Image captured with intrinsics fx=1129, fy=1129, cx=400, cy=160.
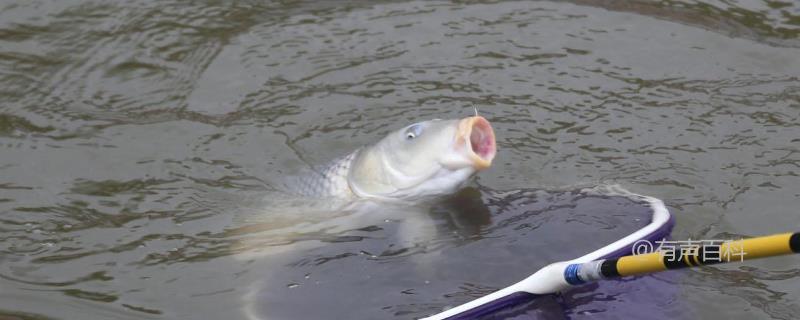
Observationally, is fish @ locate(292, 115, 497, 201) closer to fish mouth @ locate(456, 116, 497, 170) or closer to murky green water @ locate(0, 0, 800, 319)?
fish mouth @ locate(456, 116, 497, 170)

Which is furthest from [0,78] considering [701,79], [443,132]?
[701,79]

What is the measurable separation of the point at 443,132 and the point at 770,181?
1.40m

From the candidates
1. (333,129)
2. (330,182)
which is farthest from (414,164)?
(333,129)

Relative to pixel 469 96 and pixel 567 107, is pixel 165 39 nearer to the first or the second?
pixel 469 96

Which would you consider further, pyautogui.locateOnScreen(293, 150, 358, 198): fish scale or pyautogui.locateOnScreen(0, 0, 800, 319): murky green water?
pyautogui.locateOnScreen(293, 150, 358, 198): fish scale

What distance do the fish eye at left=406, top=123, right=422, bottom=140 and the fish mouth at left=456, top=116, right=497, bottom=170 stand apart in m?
0.24

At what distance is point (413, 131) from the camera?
430 cm

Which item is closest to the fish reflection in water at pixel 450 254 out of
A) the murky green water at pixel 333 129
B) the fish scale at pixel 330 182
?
the murky green water at pixel 333 129

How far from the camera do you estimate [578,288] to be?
135 inches

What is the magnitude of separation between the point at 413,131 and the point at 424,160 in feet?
0.41

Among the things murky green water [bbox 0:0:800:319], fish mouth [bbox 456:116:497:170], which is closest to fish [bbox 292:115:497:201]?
fish mouth [bbox 456:116:497:170]

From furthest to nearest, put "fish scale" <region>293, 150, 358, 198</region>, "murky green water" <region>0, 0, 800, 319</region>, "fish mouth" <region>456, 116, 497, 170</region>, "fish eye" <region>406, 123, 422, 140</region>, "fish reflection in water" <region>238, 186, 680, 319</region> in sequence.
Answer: "fish scale" <region>293, 150, 358, 198</region> → "fish eye" <region>406, 123, 422, 140</region> → "fish mouth" <region>456, 116, 497, 170</region> → "murky green water" <region>0, 0, 800, 319</region> → "fish reflection in water" <region>238, 186, 680, 319</region>

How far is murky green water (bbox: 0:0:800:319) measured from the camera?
12.7 ft

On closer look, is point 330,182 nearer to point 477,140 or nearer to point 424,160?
point 424,160
